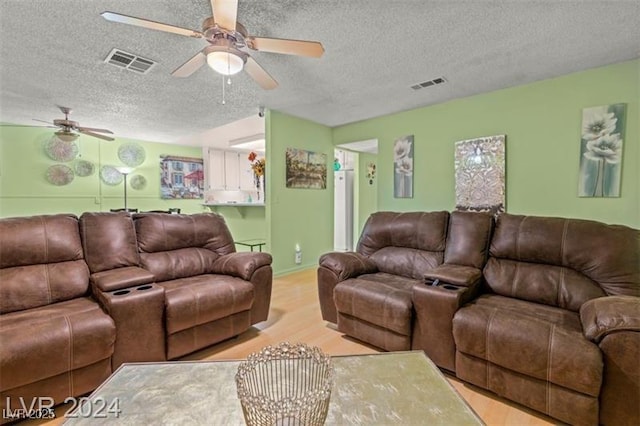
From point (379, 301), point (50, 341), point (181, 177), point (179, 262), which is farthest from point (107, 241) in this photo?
point (181, 177)

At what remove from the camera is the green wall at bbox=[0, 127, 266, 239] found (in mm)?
4938

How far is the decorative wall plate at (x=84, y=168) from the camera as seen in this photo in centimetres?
555

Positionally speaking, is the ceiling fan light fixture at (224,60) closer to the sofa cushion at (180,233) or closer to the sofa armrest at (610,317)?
the sofa cushion at (180,233)

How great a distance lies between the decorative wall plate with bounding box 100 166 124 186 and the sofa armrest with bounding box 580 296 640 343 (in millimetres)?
7439

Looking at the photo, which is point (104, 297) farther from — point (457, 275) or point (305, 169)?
point (305, 169)

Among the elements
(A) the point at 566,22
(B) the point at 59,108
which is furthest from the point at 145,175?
(A) the point at 566,22

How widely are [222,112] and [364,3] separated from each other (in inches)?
116

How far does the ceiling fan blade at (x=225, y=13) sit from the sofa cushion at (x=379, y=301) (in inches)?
77.5

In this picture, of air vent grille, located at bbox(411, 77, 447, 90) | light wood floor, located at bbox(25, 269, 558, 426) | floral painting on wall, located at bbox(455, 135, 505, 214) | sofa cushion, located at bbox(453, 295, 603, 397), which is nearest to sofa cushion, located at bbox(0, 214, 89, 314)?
light wood floor, located at bbox(25, 269, 558, 426)

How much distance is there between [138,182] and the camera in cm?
634

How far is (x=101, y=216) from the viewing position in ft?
7.38

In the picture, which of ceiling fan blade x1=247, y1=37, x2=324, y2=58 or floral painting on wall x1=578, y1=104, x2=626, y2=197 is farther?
floral painting on wall x1=578, y1=104, x2=626, y2=197

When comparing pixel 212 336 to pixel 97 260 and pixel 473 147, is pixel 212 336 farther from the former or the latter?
pixel 473 147

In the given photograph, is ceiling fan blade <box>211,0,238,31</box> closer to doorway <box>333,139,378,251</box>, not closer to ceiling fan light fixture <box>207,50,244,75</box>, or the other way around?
ceiling fan light fixture <box>207,50,244,75</box>
